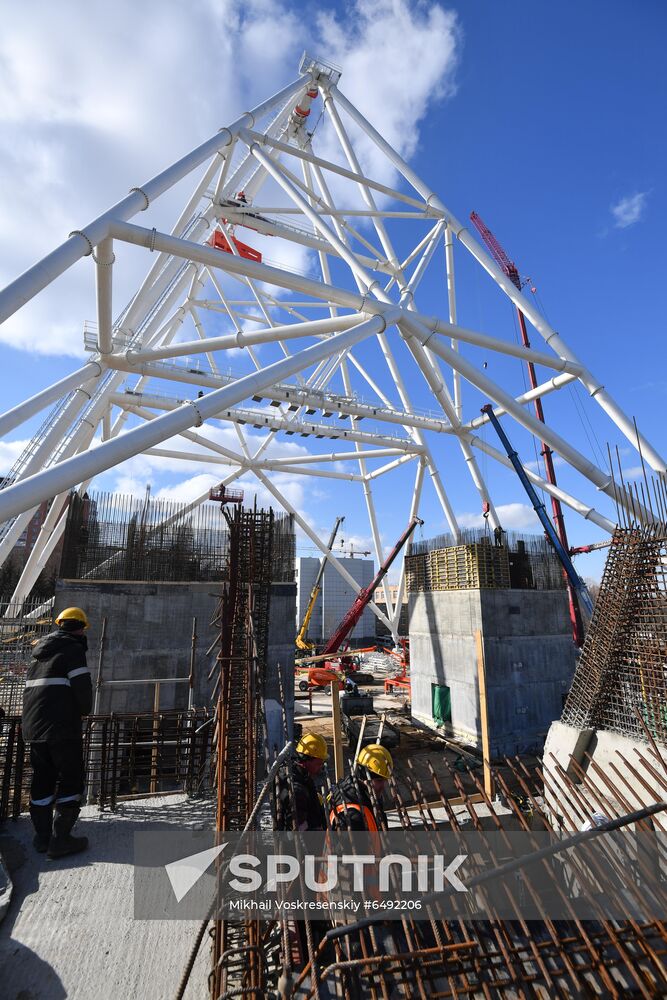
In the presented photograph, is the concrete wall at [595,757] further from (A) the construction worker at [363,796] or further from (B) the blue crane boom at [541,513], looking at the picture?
(B) the blue crane boom at [541,513]

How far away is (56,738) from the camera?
5.13 metres

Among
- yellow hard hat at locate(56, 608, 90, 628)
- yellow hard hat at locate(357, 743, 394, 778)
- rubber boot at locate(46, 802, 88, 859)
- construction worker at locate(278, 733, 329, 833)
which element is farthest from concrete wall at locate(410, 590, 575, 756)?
yellow hard hat at locate(56, 608, 90, 628)

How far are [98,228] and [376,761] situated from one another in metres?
9.66

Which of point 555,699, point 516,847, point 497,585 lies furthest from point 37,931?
point 555,699

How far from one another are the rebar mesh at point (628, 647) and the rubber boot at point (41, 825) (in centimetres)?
781

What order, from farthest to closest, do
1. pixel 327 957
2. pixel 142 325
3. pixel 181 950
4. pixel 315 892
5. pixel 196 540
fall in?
pixel 196 540 < pixel 142 325 < pixel 181 950 < pixel 315 892 < pixel 327 957

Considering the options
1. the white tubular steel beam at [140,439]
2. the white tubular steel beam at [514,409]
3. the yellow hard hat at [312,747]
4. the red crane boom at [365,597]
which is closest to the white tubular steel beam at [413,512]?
the red crane boom at [365,597]

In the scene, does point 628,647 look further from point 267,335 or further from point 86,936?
point 267,335

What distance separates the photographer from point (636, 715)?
7.43 metres

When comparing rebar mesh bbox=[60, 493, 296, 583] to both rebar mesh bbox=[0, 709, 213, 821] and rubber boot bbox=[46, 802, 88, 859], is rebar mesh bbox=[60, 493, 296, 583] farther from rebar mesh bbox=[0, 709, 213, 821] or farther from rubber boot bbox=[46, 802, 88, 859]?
rubber boot bbox=[46, 802, 88, 859]

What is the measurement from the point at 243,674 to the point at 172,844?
2.88m

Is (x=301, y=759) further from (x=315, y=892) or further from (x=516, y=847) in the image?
(x=516, y=847)

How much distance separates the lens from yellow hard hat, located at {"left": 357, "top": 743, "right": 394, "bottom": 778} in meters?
4.96

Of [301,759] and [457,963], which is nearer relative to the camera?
[457,963]
